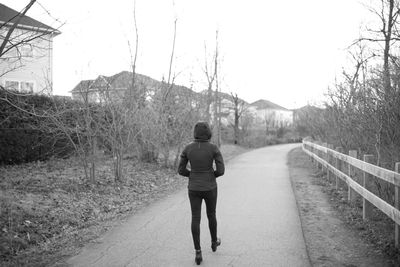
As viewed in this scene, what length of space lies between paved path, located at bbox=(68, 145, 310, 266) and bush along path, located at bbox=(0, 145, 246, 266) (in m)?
0.49

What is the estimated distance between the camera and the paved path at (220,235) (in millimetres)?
5094

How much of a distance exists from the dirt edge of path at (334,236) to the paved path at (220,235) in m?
0.19

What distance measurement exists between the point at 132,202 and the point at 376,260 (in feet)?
20.2

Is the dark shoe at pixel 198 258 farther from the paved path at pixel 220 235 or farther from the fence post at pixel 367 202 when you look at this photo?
the fence post at pixel 367 202

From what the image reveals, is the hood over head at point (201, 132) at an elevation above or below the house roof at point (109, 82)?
below

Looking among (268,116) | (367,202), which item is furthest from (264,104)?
(367,202)

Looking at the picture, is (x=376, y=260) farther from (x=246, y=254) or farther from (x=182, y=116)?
(x=182, y=116)

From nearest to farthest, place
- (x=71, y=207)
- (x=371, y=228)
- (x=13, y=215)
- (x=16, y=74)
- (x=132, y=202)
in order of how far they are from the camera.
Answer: (x=371, y=228)
(x=13, y=215)
(x=71, y=207)
(x=132, y=202)
(x=16, y=74)

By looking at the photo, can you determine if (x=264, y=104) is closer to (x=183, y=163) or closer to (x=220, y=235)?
(x=220, y=235)

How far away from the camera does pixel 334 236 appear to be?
6.23 m

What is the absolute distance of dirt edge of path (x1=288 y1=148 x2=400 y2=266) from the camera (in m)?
5.03

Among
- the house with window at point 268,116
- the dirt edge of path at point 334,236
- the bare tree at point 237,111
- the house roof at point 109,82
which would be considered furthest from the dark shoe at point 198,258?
the house with window at point 268,116

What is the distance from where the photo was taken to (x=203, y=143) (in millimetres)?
5305

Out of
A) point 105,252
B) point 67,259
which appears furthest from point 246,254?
point 67,259
